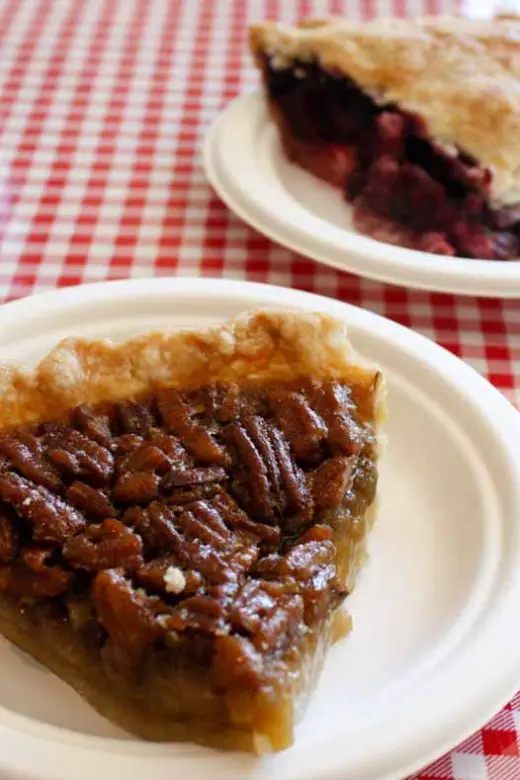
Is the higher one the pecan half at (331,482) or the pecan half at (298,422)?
the pecan half at (298,422)

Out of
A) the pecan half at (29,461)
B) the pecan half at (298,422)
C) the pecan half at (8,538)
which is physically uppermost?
the pecan half at (29,461)

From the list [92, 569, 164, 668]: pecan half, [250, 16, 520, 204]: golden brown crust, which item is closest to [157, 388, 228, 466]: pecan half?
[92, 569, 164, 668]: pecan half

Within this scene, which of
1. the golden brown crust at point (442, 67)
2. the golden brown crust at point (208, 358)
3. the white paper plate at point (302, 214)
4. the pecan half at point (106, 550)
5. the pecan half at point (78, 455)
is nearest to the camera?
the pecan half at point (106, 550)

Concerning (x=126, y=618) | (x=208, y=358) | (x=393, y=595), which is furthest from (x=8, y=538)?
(x=393, y=595)

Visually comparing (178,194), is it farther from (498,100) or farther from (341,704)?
(341,704)

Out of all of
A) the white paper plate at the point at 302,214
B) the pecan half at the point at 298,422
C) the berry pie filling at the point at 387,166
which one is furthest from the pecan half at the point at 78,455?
the berry pie filling at the point at 387,166

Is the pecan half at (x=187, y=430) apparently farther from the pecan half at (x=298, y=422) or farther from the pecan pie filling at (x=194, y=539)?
the pecan half at (x=298, y=422)

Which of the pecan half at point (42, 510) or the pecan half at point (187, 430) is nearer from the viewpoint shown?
the pecan half at point (42, 510)
